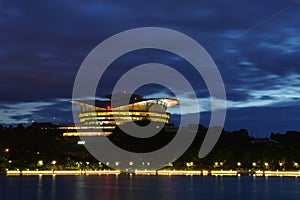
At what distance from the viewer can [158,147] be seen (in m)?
70.7

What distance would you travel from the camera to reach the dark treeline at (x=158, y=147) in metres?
62.0

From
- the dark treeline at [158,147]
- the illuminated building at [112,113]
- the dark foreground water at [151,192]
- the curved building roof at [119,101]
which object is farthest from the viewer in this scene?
the curved building roof at [119,101]

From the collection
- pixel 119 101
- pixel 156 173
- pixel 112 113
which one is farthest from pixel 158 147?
pixel 119 101

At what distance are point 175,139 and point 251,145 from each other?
400 inches

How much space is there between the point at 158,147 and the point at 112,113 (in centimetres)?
2523

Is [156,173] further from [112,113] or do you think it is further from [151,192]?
[112,113]

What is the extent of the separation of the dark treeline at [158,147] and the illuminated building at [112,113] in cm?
1086

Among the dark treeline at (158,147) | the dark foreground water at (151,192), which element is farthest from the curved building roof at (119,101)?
the dark foreground water at (151,192)

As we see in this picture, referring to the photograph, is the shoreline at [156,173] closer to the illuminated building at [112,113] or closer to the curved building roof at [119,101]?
the illuminated building at [112,113]

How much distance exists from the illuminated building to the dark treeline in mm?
10857

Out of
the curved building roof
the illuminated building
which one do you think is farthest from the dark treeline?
the curved building roof

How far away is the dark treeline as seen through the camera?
203 ft

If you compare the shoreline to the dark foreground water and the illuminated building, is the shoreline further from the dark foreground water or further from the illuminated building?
the illuminated building

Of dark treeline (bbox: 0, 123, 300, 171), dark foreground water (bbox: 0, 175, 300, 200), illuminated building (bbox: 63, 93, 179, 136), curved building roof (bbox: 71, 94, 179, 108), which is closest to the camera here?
dark foreground water (bbox: 0, 175, 300, 200)
